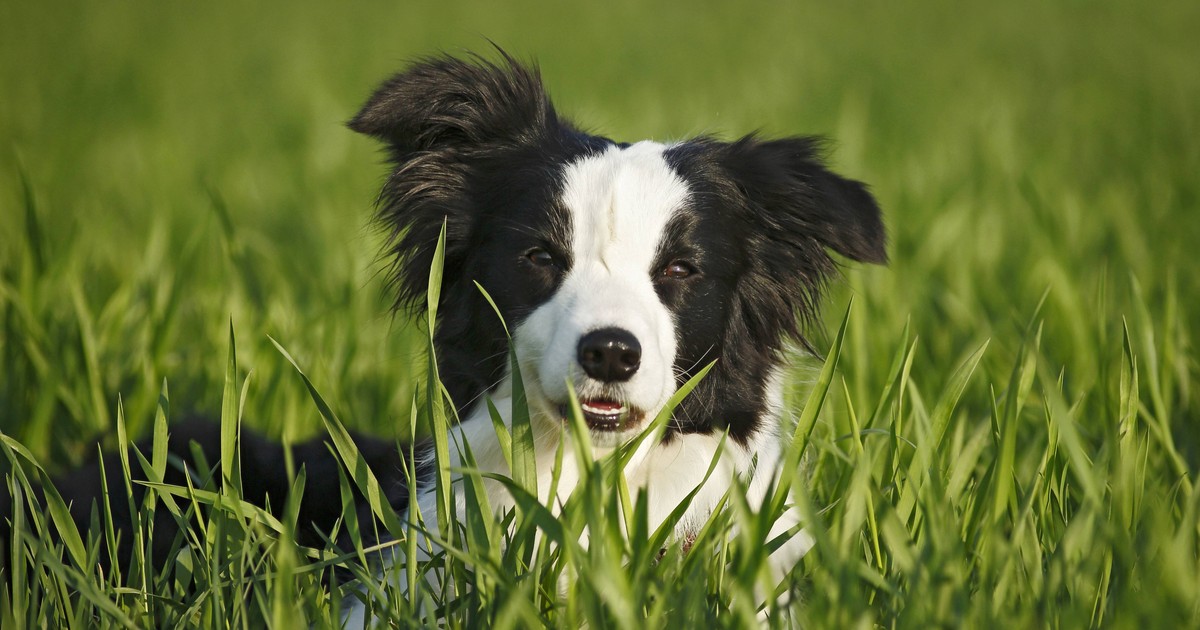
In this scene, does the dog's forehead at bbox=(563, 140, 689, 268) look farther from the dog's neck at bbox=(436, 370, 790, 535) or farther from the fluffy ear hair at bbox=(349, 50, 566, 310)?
the dog's neck at bbox=(436, 370, 790, 535)

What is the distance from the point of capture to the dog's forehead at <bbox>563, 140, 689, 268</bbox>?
2527 mm

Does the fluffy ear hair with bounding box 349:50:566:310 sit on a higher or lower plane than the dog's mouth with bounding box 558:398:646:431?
higher

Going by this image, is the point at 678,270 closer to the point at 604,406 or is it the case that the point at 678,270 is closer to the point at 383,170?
the point at 604,406

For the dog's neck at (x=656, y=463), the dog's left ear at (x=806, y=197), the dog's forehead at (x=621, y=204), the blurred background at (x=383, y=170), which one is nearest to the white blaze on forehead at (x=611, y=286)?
the dog's forehead at (x=621, y=204)

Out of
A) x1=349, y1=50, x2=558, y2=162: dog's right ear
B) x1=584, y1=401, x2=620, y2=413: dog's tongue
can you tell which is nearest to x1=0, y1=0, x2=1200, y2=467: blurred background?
x1=349, y1=50, x2=558, y2=162: dog's right ear

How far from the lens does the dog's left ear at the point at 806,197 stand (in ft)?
8.71

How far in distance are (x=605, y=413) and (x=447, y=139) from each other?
3.12 feet

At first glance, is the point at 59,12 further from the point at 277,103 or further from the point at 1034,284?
the point at 1034,284

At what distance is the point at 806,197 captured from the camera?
2.78m

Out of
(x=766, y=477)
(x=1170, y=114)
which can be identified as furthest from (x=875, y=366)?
(x=1170, y=114)

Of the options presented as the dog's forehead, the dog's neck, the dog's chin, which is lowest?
the dog's neck

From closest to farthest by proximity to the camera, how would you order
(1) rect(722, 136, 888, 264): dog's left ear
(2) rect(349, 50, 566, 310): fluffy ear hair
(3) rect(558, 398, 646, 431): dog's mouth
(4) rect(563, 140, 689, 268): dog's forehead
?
(3) rect(558, 398, 646, 431): dog's mouth < (4) rect(563, 140, 689, 268): dog's forehead < (1) rect(722, 136, 888, 264): dog's left ear < (2) rect(349, 50, 566, 310): fluffy ear hair

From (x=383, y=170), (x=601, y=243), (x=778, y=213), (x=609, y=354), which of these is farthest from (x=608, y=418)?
(x=383, y=170)

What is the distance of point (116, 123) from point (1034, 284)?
26.7ft
